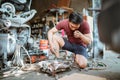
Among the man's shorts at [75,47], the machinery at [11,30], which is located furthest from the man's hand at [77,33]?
the machinery at [11,30]

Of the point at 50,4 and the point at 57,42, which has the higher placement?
the point at 50,4

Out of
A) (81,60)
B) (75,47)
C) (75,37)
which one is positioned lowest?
(81,60)

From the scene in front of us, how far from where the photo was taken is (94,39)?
432 cm

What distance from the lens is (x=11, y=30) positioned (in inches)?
162

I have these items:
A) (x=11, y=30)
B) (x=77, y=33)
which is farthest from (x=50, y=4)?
(x=77, y=33)

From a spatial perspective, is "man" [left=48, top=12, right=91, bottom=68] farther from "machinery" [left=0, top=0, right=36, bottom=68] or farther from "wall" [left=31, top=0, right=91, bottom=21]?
"wall" [left=31, top=0, right=91, bottom=21]

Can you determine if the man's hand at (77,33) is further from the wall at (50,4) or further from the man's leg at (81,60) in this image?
the wall at (50,4)

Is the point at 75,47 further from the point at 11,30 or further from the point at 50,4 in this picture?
the point at 50,4

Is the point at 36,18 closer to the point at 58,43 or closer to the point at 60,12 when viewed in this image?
the point at 60,12

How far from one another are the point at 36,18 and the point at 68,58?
3139 mm

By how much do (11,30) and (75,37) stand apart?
65.2 inches

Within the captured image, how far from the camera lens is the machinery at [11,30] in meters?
3.45

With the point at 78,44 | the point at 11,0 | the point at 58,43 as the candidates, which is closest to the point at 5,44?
the point at 58,43

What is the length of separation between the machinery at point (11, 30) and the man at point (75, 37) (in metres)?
0.85
